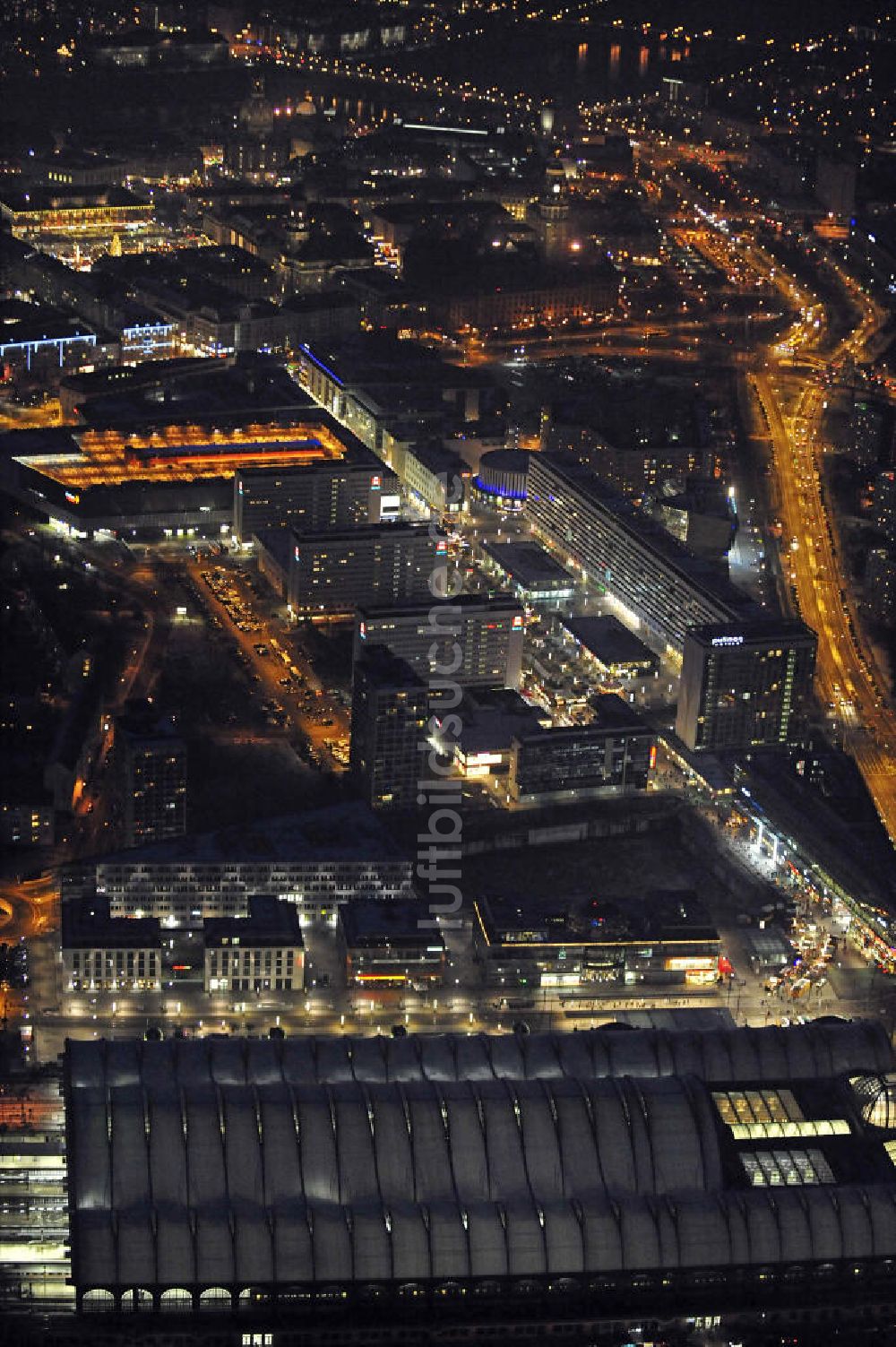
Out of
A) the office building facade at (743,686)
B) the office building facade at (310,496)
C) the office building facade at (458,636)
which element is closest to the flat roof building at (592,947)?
the office building facade at (743,686)

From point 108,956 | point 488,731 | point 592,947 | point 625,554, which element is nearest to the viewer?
point 108,956

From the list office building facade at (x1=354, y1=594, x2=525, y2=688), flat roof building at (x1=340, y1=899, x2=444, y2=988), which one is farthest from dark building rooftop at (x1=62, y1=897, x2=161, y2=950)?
office building facade at (x1=354, y1=594, x2=525, y2=688)

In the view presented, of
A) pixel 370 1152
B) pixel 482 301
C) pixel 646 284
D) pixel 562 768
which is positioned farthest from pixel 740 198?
pixel 370 1152

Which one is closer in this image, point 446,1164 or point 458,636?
point 446,1164

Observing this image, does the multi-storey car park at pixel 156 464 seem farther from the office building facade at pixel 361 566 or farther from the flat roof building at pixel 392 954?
the flat roof building at pixel 392 954

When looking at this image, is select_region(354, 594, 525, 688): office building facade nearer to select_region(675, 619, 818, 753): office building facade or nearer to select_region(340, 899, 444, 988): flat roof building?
select_region(675, 619, 818, 753): office building facade

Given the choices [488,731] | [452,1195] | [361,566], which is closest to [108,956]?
[452,1195]

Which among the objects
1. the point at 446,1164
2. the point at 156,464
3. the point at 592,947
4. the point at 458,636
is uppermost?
the point at 458,636

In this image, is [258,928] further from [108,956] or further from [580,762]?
[580,762]
